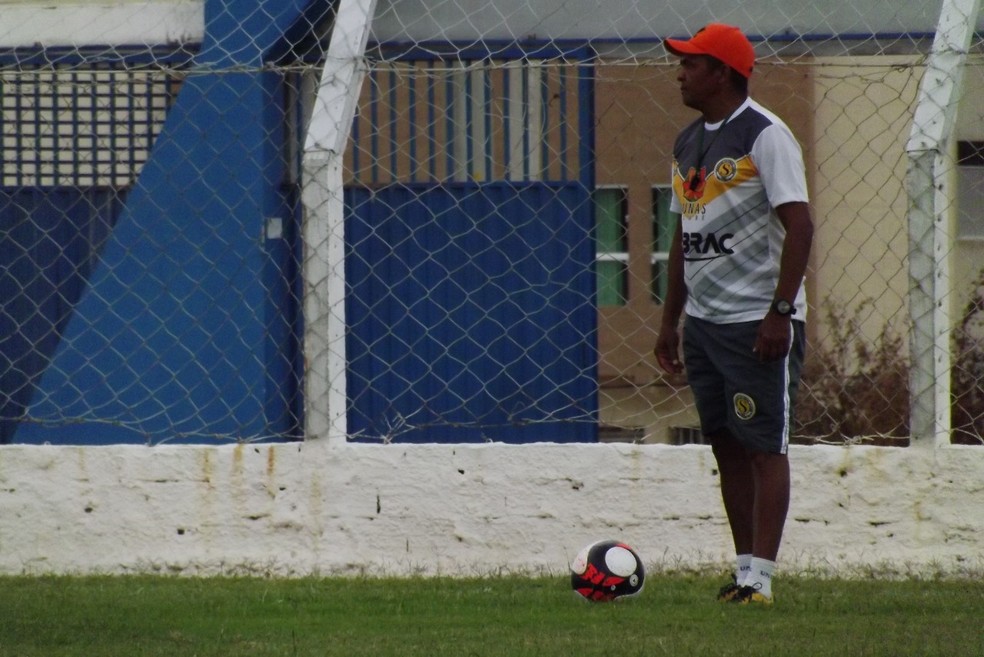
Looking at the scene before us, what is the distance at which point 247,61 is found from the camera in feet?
21.4

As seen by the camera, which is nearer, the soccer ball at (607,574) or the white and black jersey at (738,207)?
the white and black jersey at (738,207)

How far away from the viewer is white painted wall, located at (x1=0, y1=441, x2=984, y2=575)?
18.0ft

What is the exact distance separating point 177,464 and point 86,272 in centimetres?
139

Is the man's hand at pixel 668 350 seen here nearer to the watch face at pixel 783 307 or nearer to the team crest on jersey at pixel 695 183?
the team crest on jersey at pixel 695 183

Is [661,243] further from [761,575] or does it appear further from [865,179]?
[761,575]

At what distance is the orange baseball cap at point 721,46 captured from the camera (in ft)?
15.1

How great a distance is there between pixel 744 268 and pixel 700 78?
0.60 m

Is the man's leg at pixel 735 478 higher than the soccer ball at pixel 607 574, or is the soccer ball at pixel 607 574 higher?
the man's leg at pixel 735 478

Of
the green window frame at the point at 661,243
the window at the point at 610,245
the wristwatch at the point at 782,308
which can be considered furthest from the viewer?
the green window frame at the point at 661,243

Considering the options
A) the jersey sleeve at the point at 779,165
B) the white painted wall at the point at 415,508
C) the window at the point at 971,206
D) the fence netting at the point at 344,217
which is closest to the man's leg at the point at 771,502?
the jersey sleeve at the point at 779,165

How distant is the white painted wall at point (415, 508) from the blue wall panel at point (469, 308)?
0.93 m

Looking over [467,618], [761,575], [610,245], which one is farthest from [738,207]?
[610,245]

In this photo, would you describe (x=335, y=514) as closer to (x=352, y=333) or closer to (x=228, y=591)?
(x=228, y=591)

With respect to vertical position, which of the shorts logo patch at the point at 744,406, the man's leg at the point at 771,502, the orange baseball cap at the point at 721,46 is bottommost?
the man's leg at the point at 771,502
